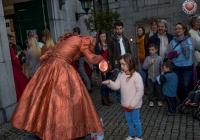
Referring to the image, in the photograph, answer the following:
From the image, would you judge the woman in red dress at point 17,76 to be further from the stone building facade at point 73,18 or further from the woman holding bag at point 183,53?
the woman holding bag at point 183,53

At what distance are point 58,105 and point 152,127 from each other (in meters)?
1.93

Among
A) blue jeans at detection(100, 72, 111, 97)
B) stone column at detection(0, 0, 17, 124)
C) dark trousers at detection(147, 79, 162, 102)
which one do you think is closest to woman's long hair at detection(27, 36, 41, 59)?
stone column at detection(0, 0, 17, 124)

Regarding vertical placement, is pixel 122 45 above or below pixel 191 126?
above

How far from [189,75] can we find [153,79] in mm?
727

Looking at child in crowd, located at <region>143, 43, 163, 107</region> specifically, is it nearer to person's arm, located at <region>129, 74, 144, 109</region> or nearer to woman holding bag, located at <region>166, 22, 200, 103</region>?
woman holding bag, located at <region>166, 22, 200, 103</region>

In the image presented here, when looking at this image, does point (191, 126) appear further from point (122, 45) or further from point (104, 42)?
point (104, 42)

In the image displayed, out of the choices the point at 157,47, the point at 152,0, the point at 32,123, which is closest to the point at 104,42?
the point at 157,47

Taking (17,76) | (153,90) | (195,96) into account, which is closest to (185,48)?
(195,96)

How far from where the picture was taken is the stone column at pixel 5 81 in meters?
4.86

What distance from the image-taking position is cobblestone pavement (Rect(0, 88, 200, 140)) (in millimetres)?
3713

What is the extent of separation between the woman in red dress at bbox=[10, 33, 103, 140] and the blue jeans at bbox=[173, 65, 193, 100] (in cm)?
247

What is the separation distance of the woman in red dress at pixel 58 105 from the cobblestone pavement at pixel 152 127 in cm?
105

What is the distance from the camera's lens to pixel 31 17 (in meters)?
7.60

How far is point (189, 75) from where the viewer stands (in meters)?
4.88
